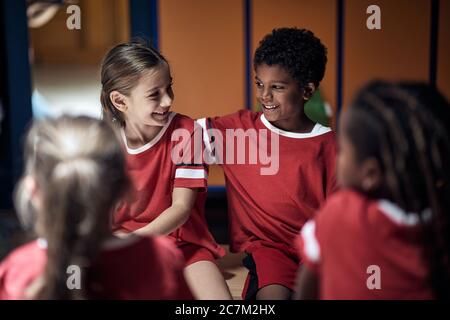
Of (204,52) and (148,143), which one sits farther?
(204,52)

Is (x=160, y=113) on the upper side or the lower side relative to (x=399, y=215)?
upper

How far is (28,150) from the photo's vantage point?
39.4 inches

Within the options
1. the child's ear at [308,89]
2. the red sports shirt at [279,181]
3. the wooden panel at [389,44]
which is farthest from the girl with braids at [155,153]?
the wooden panel at [389,44]

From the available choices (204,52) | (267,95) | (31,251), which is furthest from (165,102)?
(204,52)

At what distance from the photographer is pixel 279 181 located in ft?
5.36

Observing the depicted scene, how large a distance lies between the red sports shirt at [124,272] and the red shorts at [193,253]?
0.56 meters

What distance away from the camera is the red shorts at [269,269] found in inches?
59.5

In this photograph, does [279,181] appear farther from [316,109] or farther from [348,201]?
[316,109]

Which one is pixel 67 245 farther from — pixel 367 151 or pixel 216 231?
pixel 216 231

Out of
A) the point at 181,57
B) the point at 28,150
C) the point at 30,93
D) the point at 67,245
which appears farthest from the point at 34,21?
the point at 67,245

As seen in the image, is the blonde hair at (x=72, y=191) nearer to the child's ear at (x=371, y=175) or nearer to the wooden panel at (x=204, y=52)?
the child's ear at (x=371, y=175)

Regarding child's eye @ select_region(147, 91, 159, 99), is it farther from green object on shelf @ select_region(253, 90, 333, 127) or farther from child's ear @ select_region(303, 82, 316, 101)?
green object on shelf @ select_region(253, 90, 333, 127)

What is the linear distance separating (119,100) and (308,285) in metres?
0.90
